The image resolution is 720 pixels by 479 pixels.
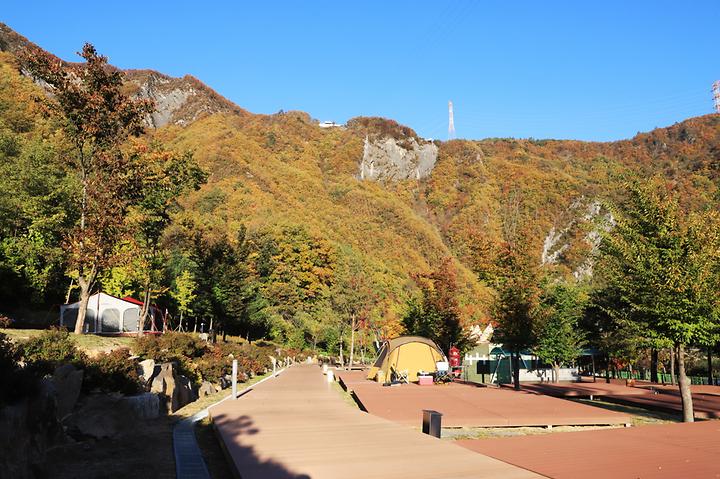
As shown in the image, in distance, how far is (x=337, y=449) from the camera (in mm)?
7168

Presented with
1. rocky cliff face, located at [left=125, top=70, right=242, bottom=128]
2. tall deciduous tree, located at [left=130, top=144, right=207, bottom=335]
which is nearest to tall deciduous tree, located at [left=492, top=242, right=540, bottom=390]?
tall deciduous tree, located at [left=130, top=144, right=207, bottom=335]

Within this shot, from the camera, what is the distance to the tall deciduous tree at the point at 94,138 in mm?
18547

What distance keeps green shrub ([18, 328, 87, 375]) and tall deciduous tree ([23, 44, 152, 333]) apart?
21.6ft

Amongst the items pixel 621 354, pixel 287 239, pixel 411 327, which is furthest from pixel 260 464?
pixel 287 239

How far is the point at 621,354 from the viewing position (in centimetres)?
2864

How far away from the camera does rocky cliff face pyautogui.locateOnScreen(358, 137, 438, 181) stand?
127m

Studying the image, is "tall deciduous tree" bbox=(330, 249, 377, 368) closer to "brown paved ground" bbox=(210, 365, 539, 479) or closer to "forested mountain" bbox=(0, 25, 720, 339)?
"forested mountain" bbox=(0, 25, 720, 339)

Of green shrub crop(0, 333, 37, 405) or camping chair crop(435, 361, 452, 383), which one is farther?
camping chair crop(435, 361, 452, 383)

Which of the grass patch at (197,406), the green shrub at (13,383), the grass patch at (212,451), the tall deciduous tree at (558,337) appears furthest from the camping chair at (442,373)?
the green shrub at (13,383)

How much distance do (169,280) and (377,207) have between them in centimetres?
6547

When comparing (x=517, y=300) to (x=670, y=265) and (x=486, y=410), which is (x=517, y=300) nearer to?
(x=670, y=265)

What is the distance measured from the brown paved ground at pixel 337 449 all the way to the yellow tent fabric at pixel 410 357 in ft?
36.6

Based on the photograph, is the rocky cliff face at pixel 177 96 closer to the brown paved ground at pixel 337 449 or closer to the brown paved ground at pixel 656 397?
the brown paved ground at pixel 656 397

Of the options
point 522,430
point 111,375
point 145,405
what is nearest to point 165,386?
point 145,405
